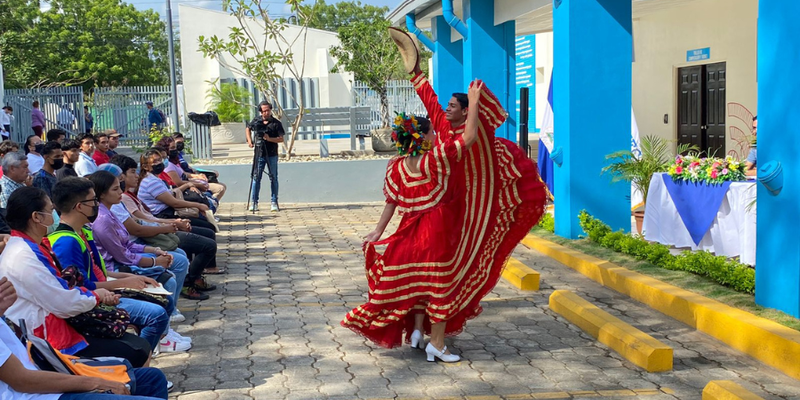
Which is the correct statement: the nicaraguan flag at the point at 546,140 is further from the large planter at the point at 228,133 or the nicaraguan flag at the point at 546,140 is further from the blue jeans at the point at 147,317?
the large planter at the point at 228,133

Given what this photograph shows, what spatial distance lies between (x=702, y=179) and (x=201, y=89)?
30.1 meters

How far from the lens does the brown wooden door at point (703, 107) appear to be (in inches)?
575

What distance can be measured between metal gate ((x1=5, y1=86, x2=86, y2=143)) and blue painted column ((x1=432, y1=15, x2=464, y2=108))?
10.6m

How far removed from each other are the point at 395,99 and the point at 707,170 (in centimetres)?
1395

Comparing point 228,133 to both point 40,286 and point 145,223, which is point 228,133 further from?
point 40,286

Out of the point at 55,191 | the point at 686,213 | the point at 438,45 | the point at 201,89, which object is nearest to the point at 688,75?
the point at 438,45

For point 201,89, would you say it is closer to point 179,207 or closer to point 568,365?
point 179,207

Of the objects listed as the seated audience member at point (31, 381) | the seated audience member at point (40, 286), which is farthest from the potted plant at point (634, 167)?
the seated audience member at point (31, 381)

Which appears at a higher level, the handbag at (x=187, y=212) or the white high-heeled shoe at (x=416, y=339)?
the handbag at (x=187, y=212)

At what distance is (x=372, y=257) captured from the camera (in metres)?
5.87

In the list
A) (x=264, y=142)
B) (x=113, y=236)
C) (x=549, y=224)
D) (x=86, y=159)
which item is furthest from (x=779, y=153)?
(x=264, y=142)

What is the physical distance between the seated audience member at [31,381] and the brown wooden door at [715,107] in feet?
42.1

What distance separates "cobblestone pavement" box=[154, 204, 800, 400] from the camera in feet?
16.8

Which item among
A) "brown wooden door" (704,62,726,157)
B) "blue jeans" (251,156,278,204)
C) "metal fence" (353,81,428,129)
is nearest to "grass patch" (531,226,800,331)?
"blue jeans" (251,156,278,204)
